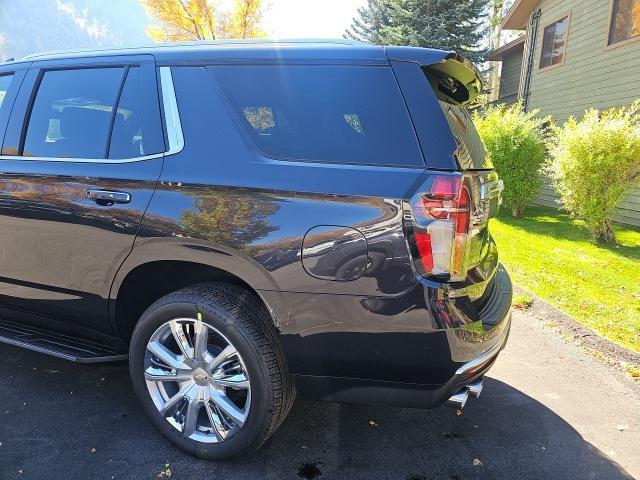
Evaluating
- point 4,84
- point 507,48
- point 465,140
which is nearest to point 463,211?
point 465,140

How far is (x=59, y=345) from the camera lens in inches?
108

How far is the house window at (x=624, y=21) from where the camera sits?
10.2 metres

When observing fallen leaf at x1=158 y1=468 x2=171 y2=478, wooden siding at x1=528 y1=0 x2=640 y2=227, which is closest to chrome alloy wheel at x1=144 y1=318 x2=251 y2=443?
fallen leaf at x1=158 y1=468 x2=171 y2=478

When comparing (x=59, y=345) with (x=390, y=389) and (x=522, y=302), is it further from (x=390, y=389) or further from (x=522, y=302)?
(x=522, y=302)

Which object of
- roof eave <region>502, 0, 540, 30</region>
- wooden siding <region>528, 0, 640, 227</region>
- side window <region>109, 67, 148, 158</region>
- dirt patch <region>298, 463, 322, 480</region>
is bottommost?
dirt patch <region>298, 463, 322, 480</region>

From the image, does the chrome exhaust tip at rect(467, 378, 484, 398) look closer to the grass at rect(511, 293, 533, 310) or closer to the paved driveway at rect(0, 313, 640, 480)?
the paved driveway at rect(0, 313, 640, 480)

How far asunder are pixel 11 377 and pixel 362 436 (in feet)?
7.74

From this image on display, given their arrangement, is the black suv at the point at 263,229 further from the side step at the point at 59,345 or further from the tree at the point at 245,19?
the tree at the point at 245,19

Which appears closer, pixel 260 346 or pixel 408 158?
pixel 408 158

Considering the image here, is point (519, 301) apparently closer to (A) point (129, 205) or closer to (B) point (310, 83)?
(B) point (310, 83)

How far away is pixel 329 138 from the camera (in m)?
2.17

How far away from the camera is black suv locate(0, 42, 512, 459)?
2.03 metres

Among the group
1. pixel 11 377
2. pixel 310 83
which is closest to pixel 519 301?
pixel 310 83

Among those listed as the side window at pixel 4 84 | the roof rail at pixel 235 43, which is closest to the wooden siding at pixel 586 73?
the roof rail at pixel 235 43
